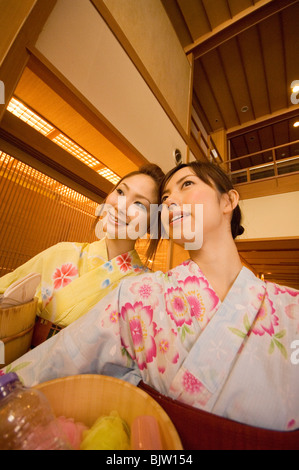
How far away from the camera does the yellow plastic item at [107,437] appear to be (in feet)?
1.52

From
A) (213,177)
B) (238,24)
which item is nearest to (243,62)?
(238,24)

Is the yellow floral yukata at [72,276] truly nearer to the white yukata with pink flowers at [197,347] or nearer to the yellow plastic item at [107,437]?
the white yukata with pink flowers at [197,347]

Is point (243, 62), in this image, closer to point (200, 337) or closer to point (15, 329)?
point (200, 337)

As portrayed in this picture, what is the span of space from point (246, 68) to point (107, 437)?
24.8 feet

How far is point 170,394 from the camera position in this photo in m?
0.65

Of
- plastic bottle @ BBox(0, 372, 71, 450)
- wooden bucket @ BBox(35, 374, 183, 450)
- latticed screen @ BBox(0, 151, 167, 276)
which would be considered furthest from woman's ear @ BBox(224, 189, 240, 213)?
latticed screen @ BBox(0, 151, 167, 276)

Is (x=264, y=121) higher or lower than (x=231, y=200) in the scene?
higher

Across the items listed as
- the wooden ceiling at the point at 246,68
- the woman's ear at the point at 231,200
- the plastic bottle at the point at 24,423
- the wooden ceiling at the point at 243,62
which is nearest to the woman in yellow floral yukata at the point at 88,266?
the woman's ear at the point at 231,200

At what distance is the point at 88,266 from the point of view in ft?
4.55

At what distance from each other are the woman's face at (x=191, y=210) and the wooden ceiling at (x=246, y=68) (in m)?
3.97

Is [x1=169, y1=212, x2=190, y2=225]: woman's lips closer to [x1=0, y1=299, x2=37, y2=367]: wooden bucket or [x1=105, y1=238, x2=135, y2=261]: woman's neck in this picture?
[x1=105, y1=238, x2=135, y2=261]: woman's neck

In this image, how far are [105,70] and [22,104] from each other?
0.94 metres

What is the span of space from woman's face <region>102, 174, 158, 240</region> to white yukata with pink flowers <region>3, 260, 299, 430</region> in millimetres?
527

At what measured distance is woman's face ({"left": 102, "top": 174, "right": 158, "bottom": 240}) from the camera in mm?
1365
